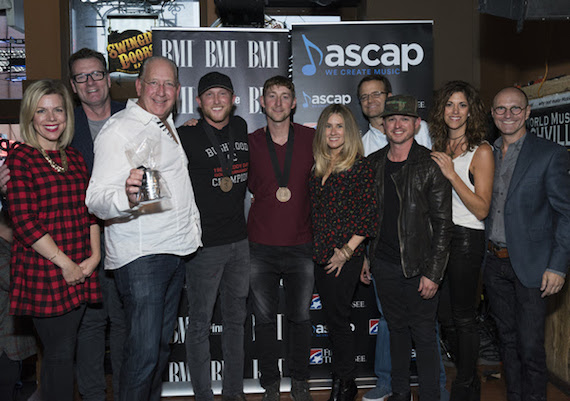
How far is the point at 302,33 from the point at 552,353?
3.08 meters

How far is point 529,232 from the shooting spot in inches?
110

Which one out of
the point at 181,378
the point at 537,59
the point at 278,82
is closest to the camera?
the point at 278,82

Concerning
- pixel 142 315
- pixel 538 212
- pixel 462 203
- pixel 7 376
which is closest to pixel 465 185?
pixel 462 203

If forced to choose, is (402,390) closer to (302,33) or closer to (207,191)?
(207,191)

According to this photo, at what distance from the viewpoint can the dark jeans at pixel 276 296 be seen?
3.27 meters

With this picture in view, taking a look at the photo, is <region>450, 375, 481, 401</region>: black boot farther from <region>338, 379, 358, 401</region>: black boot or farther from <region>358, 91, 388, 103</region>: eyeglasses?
<region>358, 91, 388, 103</region>: eyeglasses

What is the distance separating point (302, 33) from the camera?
12.9 feet

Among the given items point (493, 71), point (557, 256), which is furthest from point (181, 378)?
point (493, 71)

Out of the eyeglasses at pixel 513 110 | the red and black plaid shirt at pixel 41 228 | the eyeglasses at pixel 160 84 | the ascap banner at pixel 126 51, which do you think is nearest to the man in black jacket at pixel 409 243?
the eyeglasses at pixel 513 110

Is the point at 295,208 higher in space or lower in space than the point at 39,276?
higher

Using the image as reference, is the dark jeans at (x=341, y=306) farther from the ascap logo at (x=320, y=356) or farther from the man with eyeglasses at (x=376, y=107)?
the man with eyeglasses at (x=376, y=107)

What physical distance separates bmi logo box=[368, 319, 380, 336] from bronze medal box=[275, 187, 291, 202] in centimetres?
125

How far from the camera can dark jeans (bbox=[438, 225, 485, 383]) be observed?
2945 millimetres

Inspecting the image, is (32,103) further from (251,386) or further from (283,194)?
(251,386)
